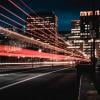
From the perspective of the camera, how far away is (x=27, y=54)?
178 ft

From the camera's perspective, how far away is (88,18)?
23703 millimetres

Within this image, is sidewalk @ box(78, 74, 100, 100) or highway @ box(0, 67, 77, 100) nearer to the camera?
sidewalk @ box(78, 74, 100, 100)

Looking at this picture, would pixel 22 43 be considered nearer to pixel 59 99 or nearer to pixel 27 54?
pixel 27 54

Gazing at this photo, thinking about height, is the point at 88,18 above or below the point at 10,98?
above

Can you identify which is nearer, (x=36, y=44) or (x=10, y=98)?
(x=10, y=98)

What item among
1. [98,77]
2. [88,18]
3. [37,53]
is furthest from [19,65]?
[98,77]

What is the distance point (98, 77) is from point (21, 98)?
410 cm

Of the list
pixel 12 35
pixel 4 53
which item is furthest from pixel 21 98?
pixel 12 35

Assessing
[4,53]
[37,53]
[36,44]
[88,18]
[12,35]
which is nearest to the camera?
[88,18]

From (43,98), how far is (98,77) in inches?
130

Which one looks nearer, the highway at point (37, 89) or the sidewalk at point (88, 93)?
the sidewalk at point (88, 93)

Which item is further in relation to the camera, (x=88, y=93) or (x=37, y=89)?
(x=37, y=89)

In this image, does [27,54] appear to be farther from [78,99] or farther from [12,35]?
[78,99]

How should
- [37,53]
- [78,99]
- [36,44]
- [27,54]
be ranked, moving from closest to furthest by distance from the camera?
[78,99]
[27,54]
[37,53]
[36,44]
